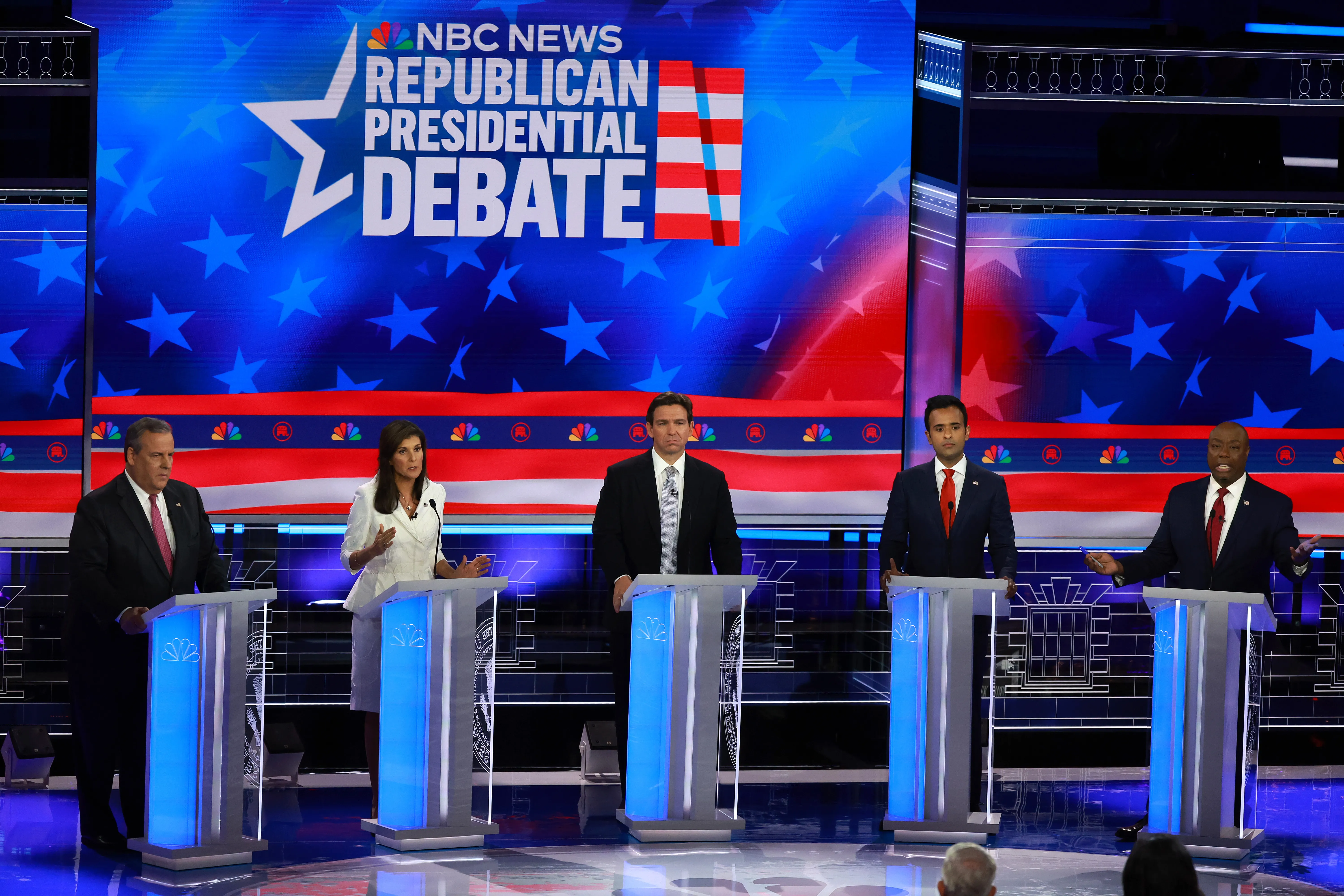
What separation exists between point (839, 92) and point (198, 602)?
353cm

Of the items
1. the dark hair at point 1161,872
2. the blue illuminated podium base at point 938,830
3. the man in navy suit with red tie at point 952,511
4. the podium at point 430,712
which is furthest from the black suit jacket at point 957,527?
the dark hair at point 1161,872

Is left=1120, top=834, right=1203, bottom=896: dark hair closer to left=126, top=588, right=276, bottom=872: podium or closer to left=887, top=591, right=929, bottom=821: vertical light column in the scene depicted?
left=887, top=591, right=929, bottom=821: vertical light column

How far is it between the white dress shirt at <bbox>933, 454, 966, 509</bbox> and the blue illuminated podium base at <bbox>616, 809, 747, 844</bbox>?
136 centimetres

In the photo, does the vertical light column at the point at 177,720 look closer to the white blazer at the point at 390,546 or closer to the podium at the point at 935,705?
the white blazer at the point at 390,546

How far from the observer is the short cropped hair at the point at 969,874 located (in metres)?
2.76

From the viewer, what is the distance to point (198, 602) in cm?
477

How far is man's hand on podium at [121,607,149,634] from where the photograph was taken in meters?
4.94

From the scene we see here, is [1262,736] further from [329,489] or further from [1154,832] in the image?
[329,489]

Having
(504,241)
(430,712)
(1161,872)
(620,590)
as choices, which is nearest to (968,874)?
(1161,872)

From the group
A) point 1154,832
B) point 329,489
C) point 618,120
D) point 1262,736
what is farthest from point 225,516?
point 1262,736

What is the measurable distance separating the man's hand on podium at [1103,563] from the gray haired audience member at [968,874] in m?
2.74

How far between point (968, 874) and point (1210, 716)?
9.22ft

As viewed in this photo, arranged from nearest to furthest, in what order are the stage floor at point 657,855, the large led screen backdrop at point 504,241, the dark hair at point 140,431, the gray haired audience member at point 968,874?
the gray haired audience member at point 968,874
the stage floor at point 657,855
the dark hair at point 140,431
the large led screen backdrop at point 504,241

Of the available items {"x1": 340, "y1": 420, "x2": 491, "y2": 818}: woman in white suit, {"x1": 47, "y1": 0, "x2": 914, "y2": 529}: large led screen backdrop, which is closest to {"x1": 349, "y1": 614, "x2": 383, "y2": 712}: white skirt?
{"x1": 340, "y1": 420, "x2": 491, "y2": 818}: woman in white suit
